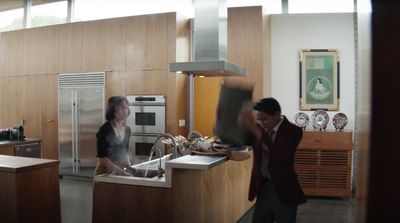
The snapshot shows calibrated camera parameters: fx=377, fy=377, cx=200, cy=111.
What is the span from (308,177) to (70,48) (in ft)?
14.6

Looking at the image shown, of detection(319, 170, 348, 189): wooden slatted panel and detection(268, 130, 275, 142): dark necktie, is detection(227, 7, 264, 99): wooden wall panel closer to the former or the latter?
detection(319, 170, 348, 189): wooden slatted panel

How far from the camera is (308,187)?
530 centimetres

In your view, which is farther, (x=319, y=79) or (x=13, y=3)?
(x=13, y=3)

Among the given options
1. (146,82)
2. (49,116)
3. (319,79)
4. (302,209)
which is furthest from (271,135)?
(49,116)

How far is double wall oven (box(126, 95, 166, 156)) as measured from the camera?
18.9ft

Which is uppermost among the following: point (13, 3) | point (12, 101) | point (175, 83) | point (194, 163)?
point (13, 3)

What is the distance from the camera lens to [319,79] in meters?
5.74

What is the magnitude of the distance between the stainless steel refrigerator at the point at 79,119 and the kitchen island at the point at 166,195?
3249 mm

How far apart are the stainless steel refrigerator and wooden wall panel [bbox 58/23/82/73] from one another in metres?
0.16

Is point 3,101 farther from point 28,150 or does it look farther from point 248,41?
point 248,41

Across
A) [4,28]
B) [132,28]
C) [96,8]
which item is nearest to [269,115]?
[132,28]

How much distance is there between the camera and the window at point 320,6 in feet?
18.8

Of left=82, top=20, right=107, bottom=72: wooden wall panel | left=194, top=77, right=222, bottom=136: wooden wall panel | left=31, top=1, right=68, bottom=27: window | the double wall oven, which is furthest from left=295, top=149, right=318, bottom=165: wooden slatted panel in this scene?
left=31, top=1, right=68, bottom=27: window

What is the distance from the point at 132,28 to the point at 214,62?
3.18 metres
